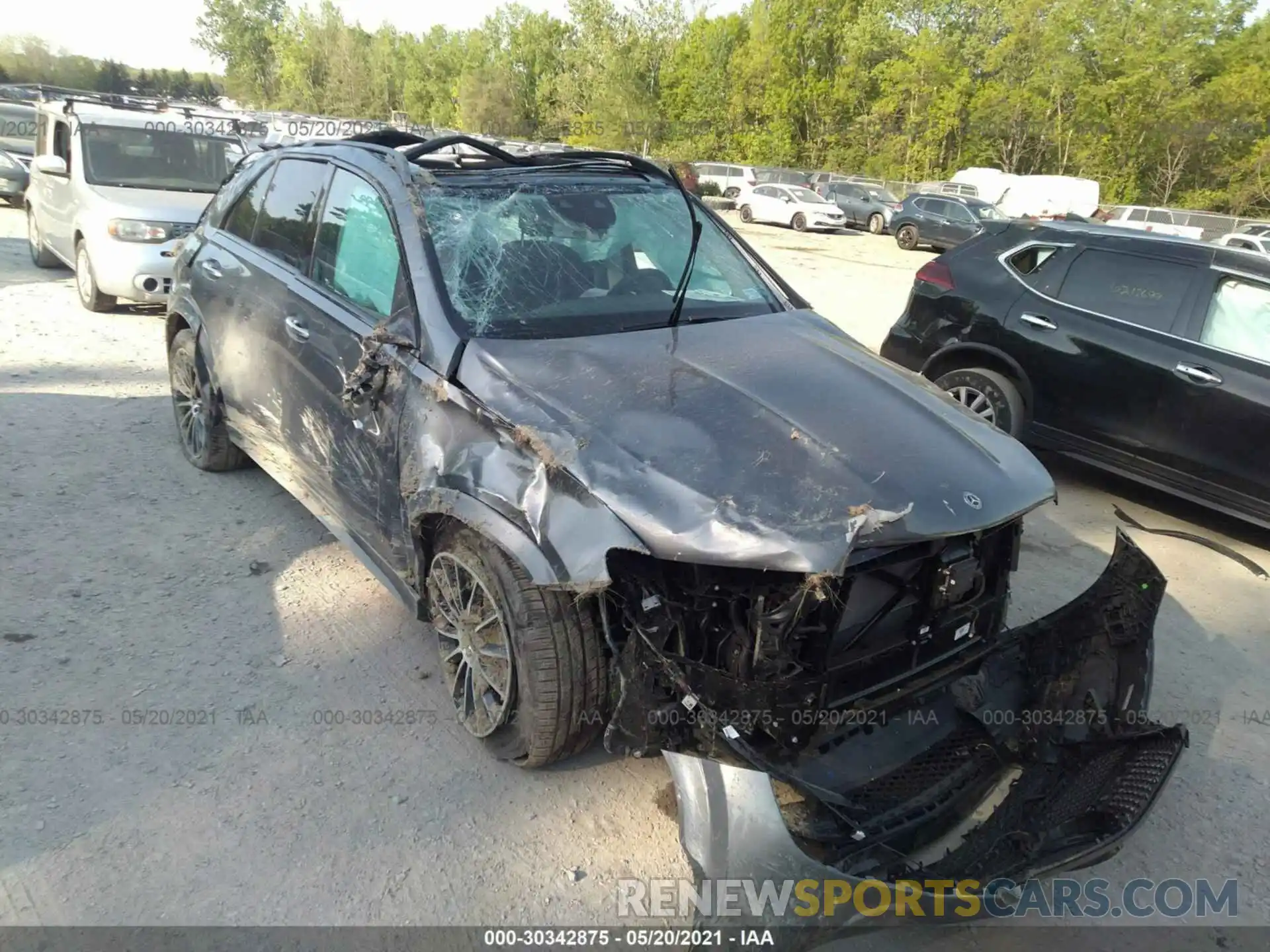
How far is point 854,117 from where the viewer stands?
47750 mm

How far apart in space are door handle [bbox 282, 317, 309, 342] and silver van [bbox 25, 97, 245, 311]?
4.46 meters

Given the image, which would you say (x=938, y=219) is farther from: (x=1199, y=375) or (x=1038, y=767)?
(x=1038, y=767)

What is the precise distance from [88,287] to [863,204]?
2392cm

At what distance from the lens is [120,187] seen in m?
8.43

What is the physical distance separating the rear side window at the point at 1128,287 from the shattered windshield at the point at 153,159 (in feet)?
24.8

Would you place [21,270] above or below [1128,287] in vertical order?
below

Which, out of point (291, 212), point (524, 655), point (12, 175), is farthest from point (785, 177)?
point (524, 655)

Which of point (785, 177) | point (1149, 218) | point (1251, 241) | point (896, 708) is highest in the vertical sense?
point (785, 177)

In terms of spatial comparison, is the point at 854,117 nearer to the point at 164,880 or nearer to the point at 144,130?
the point at 144,130

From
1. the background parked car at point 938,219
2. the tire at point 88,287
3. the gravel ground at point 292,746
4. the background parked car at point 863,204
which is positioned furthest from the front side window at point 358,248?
the background parked car at point 863,204

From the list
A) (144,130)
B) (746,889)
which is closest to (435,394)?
(746,889)

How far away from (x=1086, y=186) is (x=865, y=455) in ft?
96.4

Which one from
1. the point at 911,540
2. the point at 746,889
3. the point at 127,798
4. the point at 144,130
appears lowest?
the point at 127,798

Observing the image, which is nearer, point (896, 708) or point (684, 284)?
point (896, 708)
